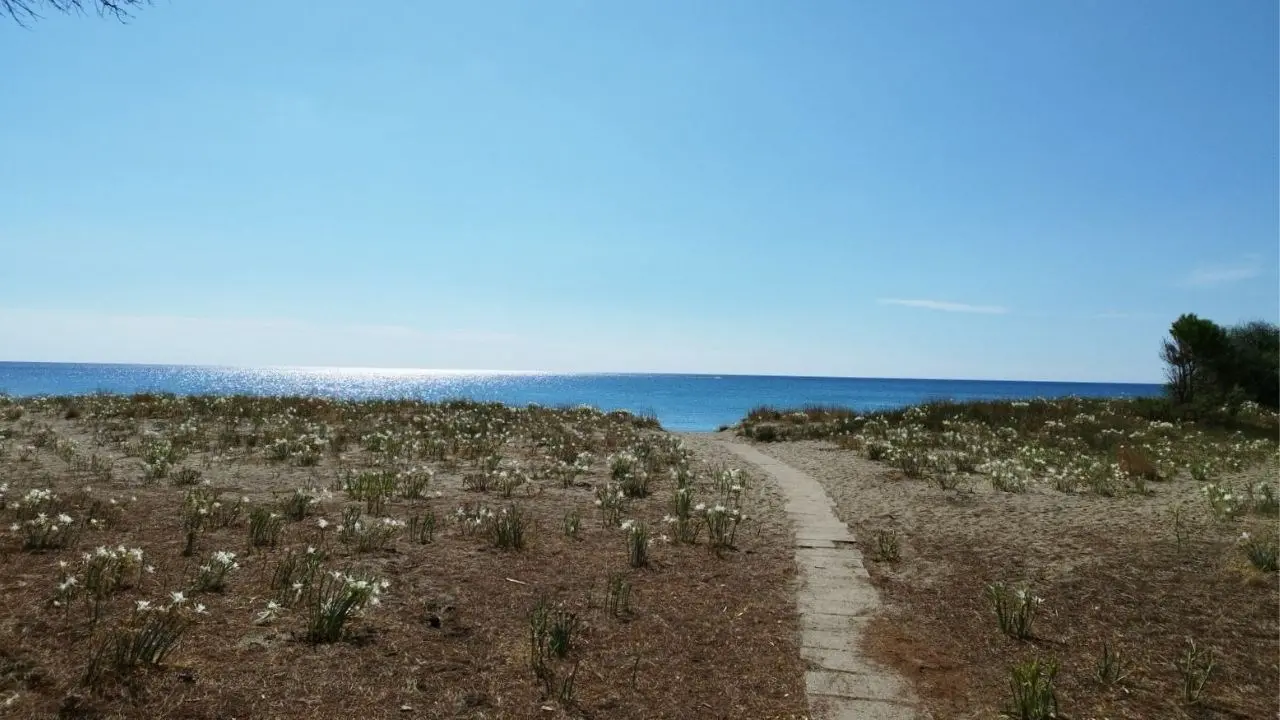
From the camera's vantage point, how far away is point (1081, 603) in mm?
6625

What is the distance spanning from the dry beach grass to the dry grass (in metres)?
1.29

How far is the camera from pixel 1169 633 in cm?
590

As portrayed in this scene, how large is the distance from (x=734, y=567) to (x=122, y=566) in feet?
19.6

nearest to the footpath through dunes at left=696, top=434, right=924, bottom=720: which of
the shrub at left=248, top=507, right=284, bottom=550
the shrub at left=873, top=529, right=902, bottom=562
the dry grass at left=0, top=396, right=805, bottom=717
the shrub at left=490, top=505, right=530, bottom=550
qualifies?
the dry grass at left=0, top=396, right=805, bottom=717

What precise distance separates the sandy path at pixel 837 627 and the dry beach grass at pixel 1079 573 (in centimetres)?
21

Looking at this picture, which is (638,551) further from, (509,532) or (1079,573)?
(1079,573)

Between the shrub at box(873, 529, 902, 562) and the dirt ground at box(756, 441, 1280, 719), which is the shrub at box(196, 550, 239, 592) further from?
the shrub at box(873, 529, 902, 562)

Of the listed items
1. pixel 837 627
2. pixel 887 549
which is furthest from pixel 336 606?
pixel 887 549

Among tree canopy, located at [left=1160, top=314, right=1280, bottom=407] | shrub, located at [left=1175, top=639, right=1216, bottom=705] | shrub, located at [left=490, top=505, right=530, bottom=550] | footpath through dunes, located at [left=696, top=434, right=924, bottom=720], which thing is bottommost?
footpath through dunes, located at [left=696, top=434, right=924, bottom=720]

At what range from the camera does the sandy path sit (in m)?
4.76

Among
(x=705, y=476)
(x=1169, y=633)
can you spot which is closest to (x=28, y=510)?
(x=705, y=476)

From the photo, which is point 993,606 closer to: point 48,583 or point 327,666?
point 327,666

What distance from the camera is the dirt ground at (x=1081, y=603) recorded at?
4.95 meters

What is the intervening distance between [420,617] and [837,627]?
11.8 feet
